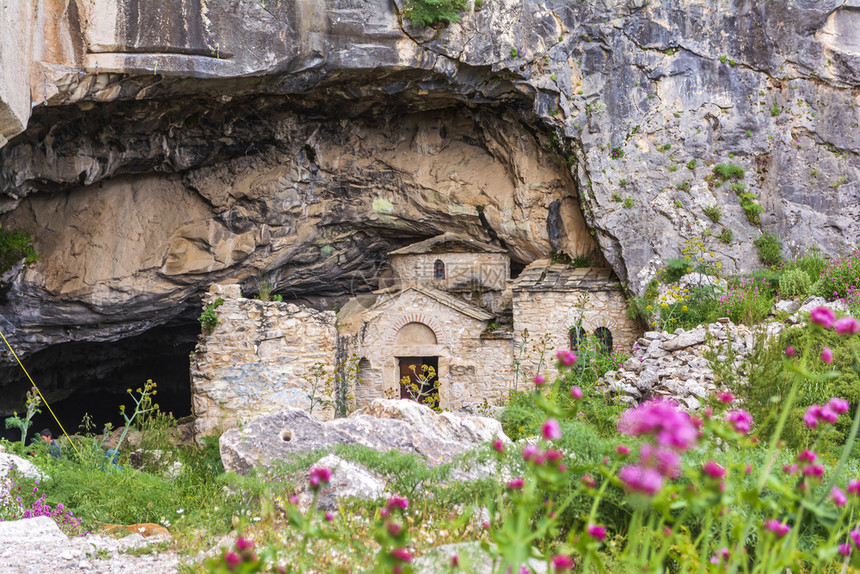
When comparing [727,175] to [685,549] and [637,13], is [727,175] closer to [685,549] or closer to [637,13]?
[637,13]

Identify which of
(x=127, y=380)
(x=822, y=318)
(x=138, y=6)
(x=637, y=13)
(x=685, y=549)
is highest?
(x=637, y=13)

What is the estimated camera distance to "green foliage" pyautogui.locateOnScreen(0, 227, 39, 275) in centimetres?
1462

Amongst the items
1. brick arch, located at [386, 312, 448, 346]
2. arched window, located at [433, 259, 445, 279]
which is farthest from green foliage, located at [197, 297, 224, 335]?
arched window, located at [433, 259, 445, 279]

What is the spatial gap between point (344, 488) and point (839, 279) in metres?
10.6

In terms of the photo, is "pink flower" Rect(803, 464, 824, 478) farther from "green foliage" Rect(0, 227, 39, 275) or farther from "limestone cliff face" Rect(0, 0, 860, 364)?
"green foliage" Rect(0, 227, 39, 275)

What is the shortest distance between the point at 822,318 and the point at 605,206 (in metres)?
13.0

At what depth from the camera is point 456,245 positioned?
18047 mm

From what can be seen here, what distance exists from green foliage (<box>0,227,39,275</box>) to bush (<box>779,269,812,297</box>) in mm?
15865

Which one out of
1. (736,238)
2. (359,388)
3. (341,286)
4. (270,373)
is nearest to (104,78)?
(270,373)

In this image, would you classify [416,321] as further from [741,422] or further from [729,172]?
[741,422]

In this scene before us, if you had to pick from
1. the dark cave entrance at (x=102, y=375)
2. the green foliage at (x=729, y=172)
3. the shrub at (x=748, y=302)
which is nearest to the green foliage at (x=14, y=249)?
the dark cave entrance at (x=102, y=375)

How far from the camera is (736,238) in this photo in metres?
14.4

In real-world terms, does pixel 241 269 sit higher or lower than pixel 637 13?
lower

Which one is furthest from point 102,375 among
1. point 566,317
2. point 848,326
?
point 848,326
